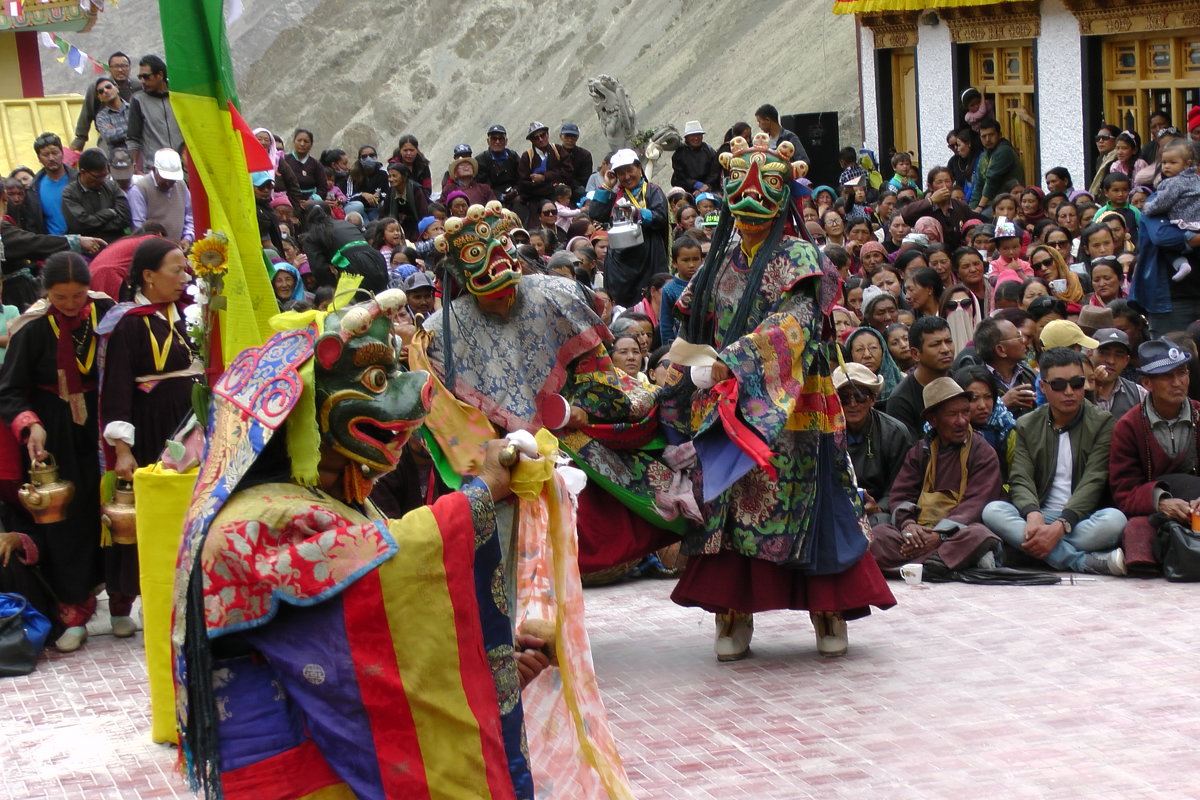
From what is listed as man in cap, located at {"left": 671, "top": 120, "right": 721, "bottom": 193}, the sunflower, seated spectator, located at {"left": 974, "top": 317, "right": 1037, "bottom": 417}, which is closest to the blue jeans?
seated spectator, located at {"left": 974, "top": 317, "right": 1037, "bottom": 417}

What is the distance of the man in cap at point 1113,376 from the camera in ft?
28.2

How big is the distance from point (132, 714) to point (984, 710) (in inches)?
135

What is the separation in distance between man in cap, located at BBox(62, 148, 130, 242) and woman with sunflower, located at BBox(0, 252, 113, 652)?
19.8 ft

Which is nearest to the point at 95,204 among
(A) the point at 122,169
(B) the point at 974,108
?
(A) the point at 122,169

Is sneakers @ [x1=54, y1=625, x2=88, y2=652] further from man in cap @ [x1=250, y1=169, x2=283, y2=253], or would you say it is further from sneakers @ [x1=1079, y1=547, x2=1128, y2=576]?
man in cap @ [x1=250, y1=169, x2=283, y2=253]

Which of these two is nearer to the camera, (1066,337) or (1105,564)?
(1105,564)

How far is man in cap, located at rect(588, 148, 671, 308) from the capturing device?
13617 mm

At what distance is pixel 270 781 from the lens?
3.40 m

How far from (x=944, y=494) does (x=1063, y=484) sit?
0.61m

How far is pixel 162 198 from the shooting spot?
13.8 meters

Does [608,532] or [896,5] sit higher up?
[896,5]

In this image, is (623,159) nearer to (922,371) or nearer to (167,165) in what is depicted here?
(167,165)

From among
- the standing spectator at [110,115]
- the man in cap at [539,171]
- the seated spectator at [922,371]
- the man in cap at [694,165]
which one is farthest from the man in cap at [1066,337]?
the standing spectator at [110,115]

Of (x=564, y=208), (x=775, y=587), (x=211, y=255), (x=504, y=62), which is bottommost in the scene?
(x=775, y=587)
